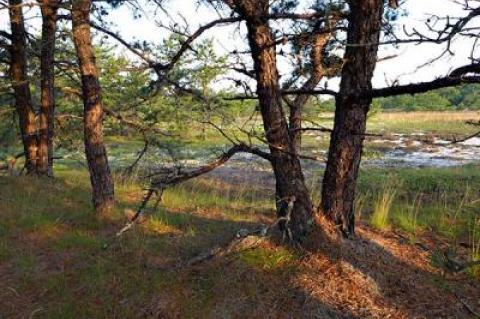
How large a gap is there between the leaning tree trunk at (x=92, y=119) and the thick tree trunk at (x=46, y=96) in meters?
3.26

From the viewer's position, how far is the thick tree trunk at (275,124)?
448 cm

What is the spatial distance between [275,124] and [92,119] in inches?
143

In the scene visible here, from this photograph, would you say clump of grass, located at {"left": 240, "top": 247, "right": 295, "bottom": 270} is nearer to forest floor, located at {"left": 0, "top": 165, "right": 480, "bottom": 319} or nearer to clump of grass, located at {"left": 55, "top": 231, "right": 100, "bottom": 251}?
forest floor, located at {"left": 0, "top": 165, "right": 480, "bottom": 319}

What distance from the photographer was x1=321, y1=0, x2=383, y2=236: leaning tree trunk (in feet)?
13.8

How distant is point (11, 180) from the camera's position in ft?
31.7

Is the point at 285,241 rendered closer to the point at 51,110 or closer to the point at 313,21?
the point at 313,21

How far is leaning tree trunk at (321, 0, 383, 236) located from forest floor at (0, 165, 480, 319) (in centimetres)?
42

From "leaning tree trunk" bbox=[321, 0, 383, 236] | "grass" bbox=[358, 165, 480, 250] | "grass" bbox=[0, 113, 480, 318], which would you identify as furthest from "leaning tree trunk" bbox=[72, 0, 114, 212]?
"grass" bbox=[358, 165, 480, 250]

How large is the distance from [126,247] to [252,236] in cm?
159

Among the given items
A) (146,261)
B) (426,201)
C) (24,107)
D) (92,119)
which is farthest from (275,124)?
(24,107)

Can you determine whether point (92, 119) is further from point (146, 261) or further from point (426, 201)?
point (426, 201)

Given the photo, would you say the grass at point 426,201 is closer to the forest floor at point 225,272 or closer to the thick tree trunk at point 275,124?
the forest floor at point 225,272

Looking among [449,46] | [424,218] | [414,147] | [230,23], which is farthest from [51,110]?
[414,147]

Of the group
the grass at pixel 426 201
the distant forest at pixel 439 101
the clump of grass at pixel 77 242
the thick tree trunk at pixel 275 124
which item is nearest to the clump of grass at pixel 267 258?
the thick tree trunk at pixel 275 124
